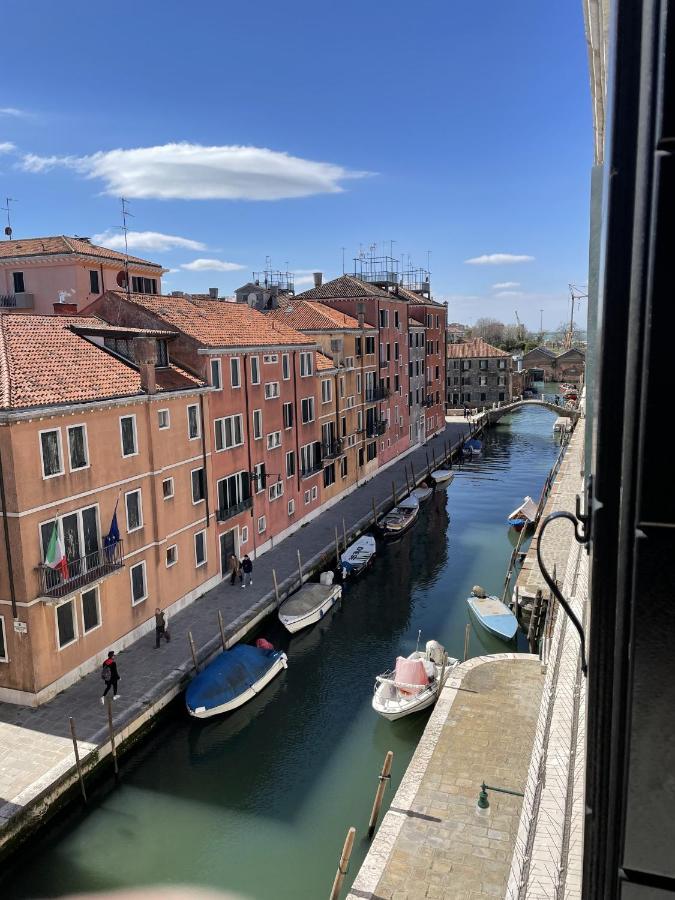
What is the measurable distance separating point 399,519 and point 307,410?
295 inches

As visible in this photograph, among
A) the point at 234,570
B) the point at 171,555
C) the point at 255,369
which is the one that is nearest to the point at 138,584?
the point at 171,555

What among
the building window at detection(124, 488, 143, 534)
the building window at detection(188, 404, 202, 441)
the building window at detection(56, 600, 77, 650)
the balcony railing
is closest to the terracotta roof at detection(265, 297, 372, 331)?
the building window at detection(188, 404, 202, 441)

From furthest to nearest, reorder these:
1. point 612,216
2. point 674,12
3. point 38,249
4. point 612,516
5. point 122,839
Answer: point 38,249
point 122,839
point 612,516
point 612,216
point 674,12

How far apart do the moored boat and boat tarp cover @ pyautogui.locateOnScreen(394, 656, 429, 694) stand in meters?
5.42

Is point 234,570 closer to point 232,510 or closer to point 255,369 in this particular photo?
point 232,510

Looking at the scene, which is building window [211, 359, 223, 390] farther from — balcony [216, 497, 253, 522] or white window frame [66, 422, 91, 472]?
white window frame [66, 422, 91, 472]

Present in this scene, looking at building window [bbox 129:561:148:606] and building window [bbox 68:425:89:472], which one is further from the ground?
building window [bbox 68:425:89:472]

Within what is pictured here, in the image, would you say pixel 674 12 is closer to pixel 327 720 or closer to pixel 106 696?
pixel 106 696

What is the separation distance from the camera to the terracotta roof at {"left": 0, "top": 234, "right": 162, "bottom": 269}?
3152 centimetres

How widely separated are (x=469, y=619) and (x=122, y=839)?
14.4m

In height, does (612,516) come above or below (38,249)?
below

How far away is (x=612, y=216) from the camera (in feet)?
5.60

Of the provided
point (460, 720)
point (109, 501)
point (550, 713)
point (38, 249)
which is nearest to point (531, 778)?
point (550, 713)

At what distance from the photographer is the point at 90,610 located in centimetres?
1856
